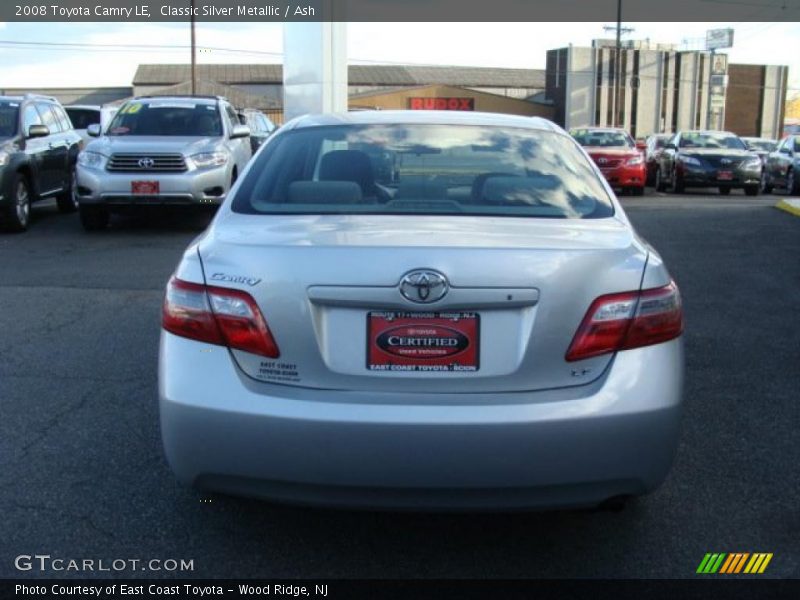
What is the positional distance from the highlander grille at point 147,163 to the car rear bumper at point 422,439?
9.04 m

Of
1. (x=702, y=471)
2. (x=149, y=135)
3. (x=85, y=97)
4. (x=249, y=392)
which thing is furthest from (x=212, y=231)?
(x=85, y=97)

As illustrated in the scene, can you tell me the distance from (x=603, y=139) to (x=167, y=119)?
12611 mm

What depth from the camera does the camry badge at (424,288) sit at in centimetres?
292

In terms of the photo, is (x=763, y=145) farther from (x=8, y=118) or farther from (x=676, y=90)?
(x=676, y=90)

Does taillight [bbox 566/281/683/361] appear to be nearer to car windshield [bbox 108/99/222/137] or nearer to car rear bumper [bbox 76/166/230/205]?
car rear bumper [bbox 76/166/230/205]

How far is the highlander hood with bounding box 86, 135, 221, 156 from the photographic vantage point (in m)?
11.7

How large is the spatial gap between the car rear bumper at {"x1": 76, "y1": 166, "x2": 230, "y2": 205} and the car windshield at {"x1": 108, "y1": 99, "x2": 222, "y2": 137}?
1182 millimetres

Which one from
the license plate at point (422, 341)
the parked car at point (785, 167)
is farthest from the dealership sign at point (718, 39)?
the license plate at point (422, 341)

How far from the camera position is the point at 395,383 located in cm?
298

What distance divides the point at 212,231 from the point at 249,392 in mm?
747

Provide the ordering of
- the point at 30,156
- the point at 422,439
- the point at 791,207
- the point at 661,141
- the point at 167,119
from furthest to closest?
the point at 661,141 < the point at 791,207 < the point at 167,119 < the point at 30,156 < the point at 422,439

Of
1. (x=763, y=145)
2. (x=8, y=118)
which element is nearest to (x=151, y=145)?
(x=8, y=118)

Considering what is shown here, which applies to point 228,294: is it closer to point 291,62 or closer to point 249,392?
point 249,392

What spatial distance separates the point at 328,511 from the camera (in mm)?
3789
